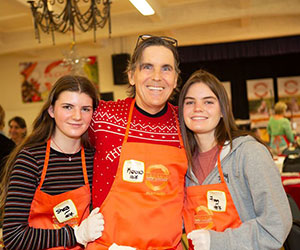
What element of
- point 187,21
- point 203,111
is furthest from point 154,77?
point 187,21

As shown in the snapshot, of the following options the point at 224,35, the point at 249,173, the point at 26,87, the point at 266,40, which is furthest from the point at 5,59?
the point at 249,173

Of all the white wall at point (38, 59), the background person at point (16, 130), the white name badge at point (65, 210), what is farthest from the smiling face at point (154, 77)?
the white wall at point (38, 59)

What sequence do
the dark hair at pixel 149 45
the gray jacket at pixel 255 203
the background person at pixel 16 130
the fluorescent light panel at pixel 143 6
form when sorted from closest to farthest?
1. the gray jacket at pixel 255 203
2. the dark hair at pixel 149 45
3. the background person at pixel 16 130
4. the fluorescent light panel at pixel 143 6

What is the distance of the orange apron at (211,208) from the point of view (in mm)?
1538

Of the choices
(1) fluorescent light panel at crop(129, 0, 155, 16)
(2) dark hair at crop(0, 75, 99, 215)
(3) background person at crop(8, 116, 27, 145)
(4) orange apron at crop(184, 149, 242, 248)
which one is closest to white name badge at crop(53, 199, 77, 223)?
(2) dark hair at crop(0, 75, 99, 215)

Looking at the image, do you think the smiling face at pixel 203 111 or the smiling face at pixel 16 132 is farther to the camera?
the smiling face at pixel 16 132

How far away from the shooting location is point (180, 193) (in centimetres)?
166

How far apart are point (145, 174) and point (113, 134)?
27 cm

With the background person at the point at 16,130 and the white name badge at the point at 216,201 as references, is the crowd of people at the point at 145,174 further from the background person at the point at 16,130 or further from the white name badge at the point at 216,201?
the background person at the point at 16,130

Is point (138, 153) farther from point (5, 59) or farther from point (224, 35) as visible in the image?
point (5, 59)

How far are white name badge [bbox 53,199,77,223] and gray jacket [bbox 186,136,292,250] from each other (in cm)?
68

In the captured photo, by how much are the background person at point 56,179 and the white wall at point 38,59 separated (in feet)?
20.2

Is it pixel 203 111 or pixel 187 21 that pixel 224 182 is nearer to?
pixel 203 111

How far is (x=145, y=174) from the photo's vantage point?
1.61m
